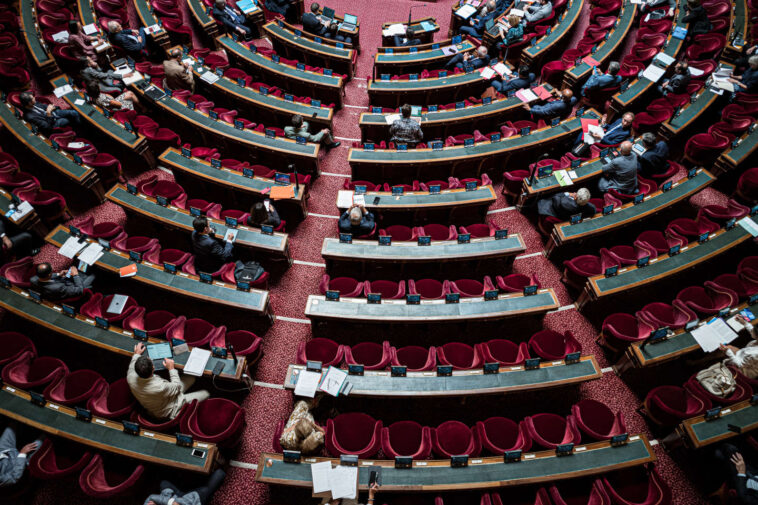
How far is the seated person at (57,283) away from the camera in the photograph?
21.2 feet

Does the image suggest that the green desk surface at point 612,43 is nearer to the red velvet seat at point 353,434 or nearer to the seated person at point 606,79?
the seated person at point 606,79

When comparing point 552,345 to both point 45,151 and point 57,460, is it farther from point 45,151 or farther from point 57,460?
point 45,151

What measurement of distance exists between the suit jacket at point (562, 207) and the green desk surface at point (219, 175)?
15.6 ft

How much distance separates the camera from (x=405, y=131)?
9430mm

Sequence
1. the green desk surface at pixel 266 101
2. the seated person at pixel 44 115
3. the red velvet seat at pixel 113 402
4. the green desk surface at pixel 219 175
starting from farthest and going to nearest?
the green desk surface at pixel 266 101 < the seated person at pixel 44 115 < the green desk surface at pixel 219 175 < the red velvet seat at pixel 113 402

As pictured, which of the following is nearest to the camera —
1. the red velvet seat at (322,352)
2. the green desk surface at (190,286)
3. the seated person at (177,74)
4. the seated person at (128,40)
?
the red velvet seat at (322,352)

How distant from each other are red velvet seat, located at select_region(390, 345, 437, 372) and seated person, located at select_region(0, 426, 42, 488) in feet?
15.7

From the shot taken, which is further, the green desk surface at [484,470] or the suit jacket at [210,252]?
the suit jacket at [210,252]

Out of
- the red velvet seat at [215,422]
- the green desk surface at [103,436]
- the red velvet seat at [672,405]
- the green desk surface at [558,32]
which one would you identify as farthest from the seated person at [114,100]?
the red velvet seat at [672,405]

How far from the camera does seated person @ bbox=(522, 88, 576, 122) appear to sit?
9.88 m

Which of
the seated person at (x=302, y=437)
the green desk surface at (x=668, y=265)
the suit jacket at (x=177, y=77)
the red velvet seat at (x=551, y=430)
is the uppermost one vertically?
the suit jacket at (x=177, y=77)

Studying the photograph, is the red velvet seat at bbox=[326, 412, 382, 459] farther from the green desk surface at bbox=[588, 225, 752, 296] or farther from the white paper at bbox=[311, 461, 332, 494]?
the green desk surface at bbox=[588, 225, 752, 296]

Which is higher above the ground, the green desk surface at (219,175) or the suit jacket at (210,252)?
the green desk surface at (219,175)

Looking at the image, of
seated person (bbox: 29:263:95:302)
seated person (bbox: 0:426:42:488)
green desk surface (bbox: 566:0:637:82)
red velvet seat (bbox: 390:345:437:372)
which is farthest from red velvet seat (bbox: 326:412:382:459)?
green desk surface (bbox: 566:0:637:82)
